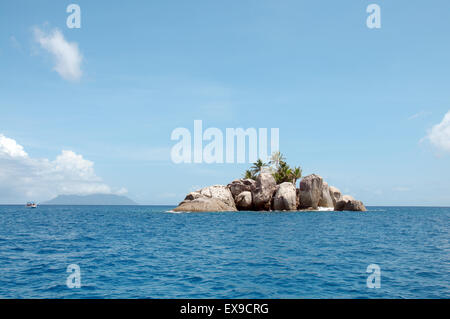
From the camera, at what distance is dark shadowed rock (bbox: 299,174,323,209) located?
65.1 m

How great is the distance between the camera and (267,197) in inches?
2510

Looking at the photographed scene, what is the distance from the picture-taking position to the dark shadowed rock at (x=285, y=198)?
6215 cm

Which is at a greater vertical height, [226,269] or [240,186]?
[240,186]

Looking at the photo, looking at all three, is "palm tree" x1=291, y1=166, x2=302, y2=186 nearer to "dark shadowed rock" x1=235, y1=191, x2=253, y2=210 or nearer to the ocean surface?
"dark shadowed rock" x1=235, y1=191, x2=253, y2=210

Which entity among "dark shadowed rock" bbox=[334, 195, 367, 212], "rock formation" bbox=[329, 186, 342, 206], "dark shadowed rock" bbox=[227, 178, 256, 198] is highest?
"dark shadowed rock" bbox=[227, 178, 256, 198]

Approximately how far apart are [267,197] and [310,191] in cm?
935

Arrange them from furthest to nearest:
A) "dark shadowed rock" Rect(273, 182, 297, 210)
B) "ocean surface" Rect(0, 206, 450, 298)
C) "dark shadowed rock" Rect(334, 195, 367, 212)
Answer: "dark shadowed rock" Rect(334, 195, 367, 212) < "dark shadowed rock" Rect(273, 182, 297, 210) < "ocean surface" Rect(0, 206, 450, 298)

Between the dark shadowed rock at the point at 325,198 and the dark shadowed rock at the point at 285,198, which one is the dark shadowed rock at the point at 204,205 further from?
the dark shadowed rock at the point at 325,198

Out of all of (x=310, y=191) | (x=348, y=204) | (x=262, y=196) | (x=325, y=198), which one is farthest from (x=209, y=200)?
(x=348, y=204)

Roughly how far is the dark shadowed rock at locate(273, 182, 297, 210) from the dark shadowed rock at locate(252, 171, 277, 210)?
56.6 inches

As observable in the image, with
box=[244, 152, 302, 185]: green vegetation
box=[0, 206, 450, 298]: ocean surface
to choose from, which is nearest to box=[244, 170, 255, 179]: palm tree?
box=[244, 152, 302, 185]: green vegetation

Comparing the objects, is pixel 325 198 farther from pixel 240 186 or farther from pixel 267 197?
pixel 240 186
